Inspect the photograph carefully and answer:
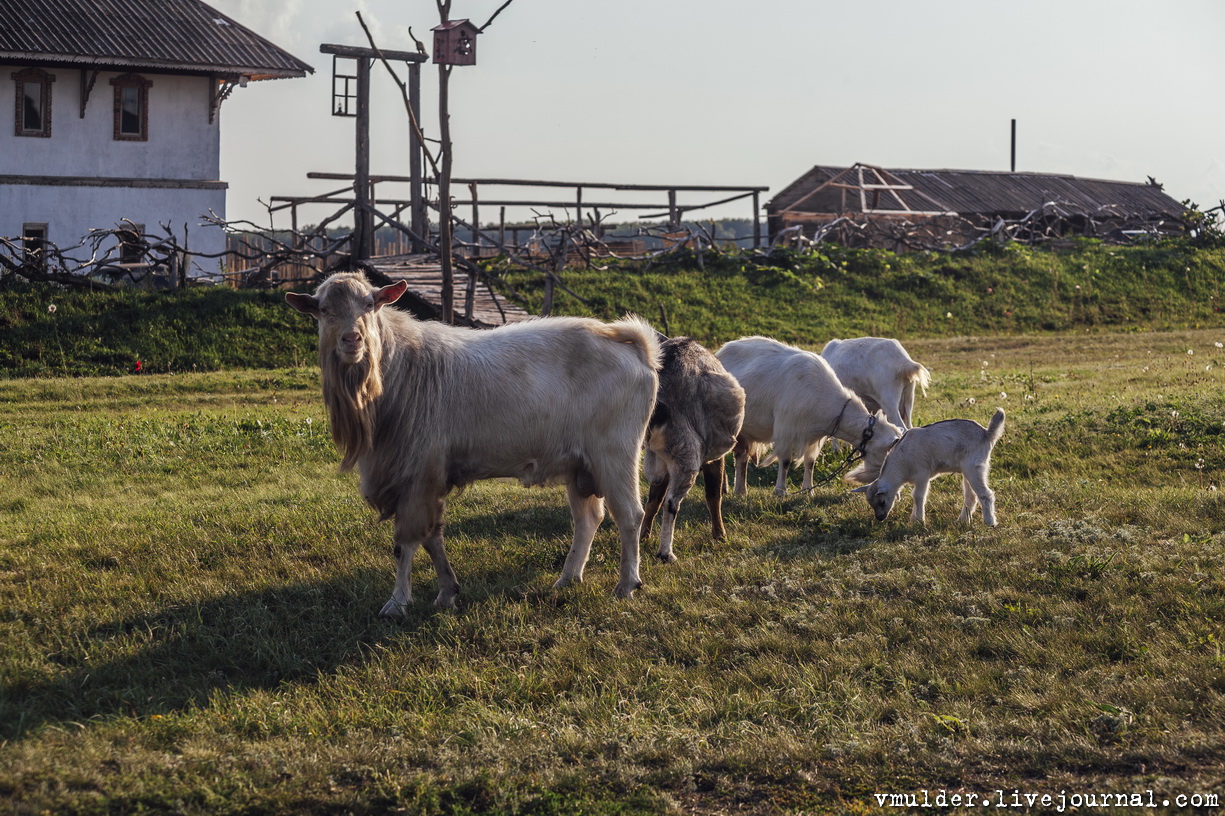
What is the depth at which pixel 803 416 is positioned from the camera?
394 inches

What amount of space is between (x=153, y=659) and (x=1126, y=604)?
214 inches

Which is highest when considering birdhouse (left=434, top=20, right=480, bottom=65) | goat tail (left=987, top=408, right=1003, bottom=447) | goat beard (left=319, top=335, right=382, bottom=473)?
birdhouse (left=434, top=20, right=480, bottom=65)

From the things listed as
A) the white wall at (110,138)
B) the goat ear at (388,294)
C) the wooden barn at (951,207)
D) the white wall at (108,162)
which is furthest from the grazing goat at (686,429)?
the wooden barn at (951,207)

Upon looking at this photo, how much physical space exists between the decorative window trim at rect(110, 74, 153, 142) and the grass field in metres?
19.6

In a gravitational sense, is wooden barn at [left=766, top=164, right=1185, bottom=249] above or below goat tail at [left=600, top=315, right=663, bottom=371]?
above

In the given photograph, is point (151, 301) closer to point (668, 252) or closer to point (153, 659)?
point (668, 252)

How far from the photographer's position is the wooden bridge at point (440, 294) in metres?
20.2

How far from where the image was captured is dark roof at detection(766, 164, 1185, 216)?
39719mm

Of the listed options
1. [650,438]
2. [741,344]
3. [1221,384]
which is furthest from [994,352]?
[650,438]

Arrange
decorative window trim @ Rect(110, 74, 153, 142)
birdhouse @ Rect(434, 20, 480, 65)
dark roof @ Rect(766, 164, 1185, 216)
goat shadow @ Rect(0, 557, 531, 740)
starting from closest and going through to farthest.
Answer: goat shadow @ Rect(0, 557, 531, 740) → birdhouse @ Rect(434, 20, 480, 65) → decorative window trim @ Rect(110, 74, 153, 142) → dark roof @ Rect(766, 164, 1185, 216)

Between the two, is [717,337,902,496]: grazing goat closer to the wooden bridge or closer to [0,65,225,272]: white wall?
the wooden bridge

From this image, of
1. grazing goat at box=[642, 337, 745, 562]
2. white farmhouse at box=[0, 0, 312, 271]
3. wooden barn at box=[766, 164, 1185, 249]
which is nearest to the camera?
grazing goat at box=[642, 337, 745, 562]

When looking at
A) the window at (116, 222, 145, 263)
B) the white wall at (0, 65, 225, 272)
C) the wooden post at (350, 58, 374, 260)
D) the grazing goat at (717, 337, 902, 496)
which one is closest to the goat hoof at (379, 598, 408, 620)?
the grazing goat at (717, 337, 902, 496)

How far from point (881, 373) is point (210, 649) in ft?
24.6
